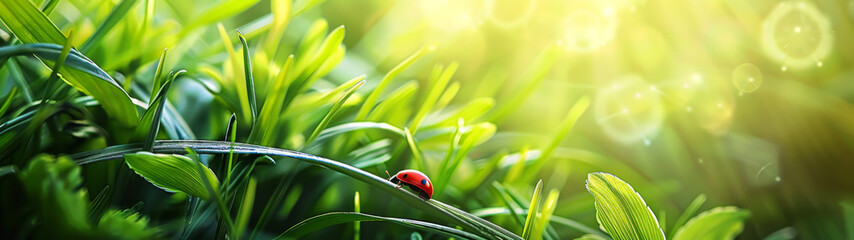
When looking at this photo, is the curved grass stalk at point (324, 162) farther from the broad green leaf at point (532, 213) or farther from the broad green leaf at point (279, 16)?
the broad green leaf at point (279, 16)

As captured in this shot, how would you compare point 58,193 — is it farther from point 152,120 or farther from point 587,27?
point 587,27

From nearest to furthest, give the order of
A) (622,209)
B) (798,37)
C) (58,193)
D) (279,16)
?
(58,193)
(622,209)
(279,16)
(798,37)

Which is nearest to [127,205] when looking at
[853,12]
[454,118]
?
[454,118]

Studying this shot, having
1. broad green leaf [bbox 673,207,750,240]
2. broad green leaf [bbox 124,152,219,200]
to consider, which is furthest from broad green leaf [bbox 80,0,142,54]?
broad green leaf [bbox 673,207,750,240]

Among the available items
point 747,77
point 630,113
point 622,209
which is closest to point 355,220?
point 622,209

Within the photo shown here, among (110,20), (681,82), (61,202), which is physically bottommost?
(61,202)

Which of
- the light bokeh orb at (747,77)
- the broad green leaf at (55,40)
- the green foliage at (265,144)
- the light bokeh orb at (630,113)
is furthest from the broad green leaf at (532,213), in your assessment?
the light bokeh orb at (747,77)

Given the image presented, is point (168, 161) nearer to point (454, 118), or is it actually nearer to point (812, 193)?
point (454, 118)

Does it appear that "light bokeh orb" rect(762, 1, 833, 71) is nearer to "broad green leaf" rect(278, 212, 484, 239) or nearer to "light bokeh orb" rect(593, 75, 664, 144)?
"light bokeh orb" rect(593, 75, 664, 144)
